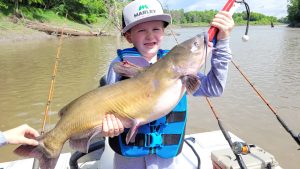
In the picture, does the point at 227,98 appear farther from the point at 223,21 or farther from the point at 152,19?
the point at 223,21

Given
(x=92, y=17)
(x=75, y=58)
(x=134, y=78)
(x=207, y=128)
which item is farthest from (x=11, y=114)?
(x=92, y=17)

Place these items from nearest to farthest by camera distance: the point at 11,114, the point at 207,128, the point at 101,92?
1. the point at 101,92
2. the point at 207,128
3. the point at 11,114

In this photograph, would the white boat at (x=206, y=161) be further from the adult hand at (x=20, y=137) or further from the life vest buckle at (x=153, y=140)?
the adult hand at (x=20, y=137)

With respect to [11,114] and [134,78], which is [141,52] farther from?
[11,114]

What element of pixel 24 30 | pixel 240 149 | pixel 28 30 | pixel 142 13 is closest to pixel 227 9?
pixel 142 13

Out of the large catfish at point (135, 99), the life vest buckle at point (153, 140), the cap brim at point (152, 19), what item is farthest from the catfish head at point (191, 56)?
the life vest buckle at point (153, 140)

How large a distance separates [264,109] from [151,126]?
6636 millimetres

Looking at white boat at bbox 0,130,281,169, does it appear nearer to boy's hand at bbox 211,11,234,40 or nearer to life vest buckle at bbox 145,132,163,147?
life vest buckle at bbox 145,132,163,147

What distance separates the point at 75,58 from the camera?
18.5m

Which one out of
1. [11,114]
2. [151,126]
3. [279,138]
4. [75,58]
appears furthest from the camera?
[75,58]

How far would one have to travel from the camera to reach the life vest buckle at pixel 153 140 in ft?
8.94

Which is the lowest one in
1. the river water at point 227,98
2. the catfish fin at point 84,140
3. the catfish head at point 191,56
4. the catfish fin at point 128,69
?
the river water at point 227,98

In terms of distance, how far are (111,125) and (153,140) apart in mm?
521

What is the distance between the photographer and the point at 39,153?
2.36 metres
